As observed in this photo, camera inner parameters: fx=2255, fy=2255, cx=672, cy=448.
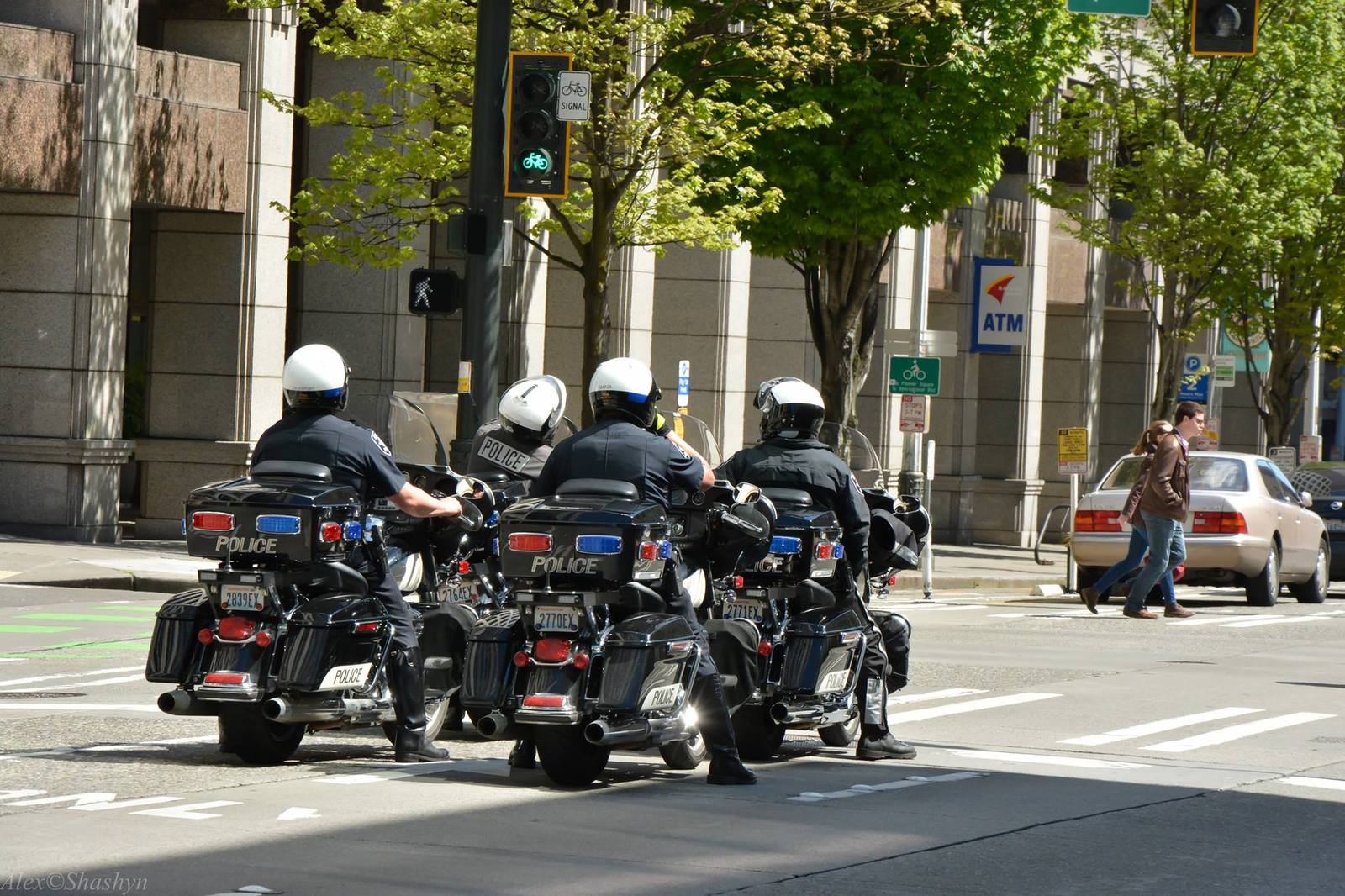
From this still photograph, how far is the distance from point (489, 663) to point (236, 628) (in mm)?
1145

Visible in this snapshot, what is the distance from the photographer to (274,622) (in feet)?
31.7

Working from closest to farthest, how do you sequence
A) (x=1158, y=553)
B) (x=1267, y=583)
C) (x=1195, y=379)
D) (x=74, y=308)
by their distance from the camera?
(x=1158, y=553), (x=1267, y=583), (x=74, y=308), (x=1195, y=379)

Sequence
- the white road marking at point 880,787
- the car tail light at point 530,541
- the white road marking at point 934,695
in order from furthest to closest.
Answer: the white road marking at point 934,695
the white road marking at point 880,787
the car tail light at point 530,541

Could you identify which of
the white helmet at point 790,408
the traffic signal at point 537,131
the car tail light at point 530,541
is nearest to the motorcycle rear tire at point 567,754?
the car tail light at point 530,541

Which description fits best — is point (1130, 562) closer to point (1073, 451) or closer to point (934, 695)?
point (934, 695)

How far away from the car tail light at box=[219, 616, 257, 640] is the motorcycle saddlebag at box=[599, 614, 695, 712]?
1.57 meters

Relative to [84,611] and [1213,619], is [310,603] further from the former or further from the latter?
[1213,619]

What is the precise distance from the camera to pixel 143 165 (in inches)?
945

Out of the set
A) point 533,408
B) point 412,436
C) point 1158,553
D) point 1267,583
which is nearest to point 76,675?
point 412,436

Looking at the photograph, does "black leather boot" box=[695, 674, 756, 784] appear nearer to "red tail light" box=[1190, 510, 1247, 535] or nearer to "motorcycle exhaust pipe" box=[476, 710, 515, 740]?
"motorcycle exhaust pipe" box=[476, 710, 515, 740]

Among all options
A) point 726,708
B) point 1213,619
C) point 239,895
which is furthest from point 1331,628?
point 239,895

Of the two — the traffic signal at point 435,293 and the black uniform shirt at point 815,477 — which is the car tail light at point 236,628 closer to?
the black uniform shirt at point 815,477

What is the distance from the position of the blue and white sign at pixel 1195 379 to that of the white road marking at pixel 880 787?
2990cm

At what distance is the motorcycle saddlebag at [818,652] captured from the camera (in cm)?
1042
